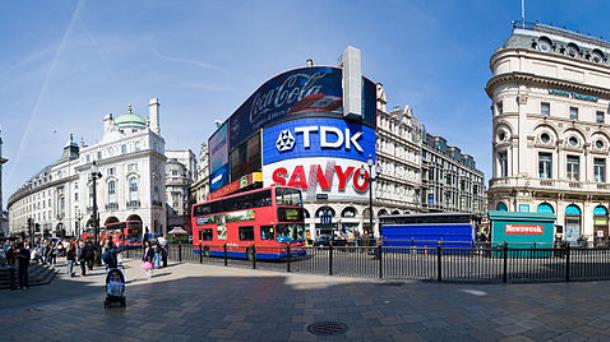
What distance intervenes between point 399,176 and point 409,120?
10.6 meters

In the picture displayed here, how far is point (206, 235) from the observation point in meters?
25.7

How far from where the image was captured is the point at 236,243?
73.3 ft

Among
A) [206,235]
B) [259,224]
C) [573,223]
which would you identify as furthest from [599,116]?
[206,235]

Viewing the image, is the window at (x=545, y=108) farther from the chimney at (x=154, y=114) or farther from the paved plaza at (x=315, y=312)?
the chimney at (x=154, y=114)

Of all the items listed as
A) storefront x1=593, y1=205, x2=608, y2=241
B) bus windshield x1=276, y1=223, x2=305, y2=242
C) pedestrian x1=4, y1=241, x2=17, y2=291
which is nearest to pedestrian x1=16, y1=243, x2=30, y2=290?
pedestrian x1=4, y1=241, x2=17, y2=291

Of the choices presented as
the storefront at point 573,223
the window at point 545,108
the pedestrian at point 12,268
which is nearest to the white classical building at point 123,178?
the pedestrian at point 12,268

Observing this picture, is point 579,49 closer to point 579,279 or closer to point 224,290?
point 579,279

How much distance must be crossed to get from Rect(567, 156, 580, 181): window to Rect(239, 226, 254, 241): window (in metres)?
34.4

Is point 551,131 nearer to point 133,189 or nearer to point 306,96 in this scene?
point 306,96

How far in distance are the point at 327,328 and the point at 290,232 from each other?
13343 mm

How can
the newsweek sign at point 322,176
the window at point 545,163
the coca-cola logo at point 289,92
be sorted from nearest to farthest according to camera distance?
the window at point 545,163, the newsweek sign at point 322,176, the coca-cola logo at point 289,92

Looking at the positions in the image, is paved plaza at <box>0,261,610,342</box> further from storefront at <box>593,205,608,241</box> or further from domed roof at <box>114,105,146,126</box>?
domed roof at <box>114,105,146,126</box>

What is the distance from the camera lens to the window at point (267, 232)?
19.7 meters

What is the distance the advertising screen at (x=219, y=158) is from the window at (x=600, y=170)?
50.2 meters
